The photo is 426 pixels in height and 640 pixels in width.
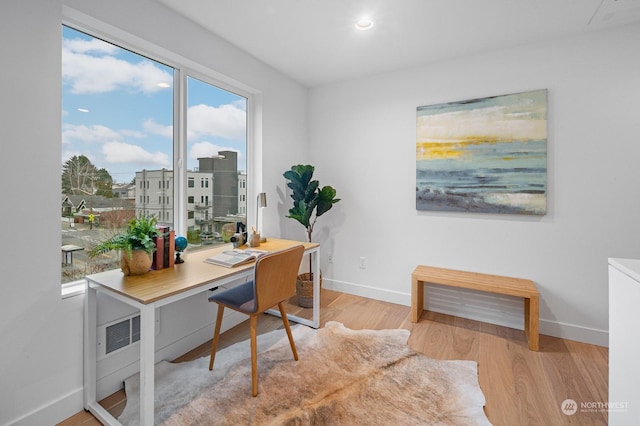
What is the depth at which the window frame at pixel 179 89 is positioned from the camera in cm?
174

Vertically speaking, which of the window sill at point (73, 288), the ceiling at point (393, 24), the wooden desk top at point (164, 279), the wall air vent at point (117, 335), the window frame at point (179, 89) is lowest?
the wall air vent at point (117, 335)

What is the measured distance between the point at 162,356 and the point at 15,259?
1081 mm

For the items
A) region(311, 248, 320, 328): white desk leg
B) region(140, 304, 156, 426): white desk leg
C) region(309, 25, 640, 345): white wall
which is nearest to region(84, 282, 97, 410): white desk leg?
region(140, 304, 156, 426): white desk leg

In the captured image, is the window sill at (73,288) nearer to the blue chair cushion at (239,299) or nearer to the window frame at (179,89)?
the window frame at (179,89)

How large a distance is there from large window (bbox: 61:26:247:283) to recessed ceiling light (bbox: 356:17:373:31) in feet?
4.41

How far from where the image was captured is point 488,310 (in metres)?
2.74

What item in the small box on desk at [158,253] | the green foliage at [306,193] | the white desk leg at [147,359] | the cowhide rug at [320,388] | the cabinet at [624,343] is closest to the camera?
the cabinet at [624,343]

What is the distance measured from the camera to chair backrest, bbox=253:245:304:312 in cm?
172

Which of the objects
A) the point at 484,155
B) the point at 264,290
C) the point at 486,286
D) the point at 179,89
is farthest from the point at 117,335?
the point at 484,155

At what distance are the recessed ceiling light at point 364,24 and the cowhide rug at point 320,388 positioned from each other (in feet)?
8.19

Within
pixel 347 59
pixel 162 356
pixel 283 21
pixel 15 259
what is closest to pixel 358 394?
pixel 162 356

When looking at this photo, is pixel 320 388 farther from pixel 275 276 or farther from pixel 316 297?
pixel 316 297

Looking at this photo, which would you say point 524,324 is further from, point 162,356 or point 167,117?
point 167,117

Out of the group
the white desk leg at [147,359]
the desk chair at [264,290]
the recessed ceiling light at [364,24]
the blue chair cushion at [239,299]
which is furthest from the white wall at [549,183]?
the white desk leg at [147,359]
